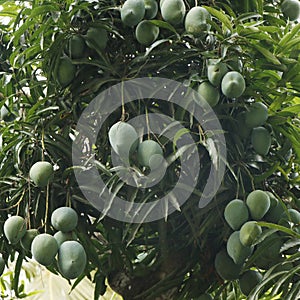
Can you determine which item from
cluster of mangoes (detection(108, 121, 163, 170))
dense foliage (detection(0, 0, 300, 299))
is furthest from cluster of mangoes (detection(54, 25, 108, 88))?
cluster of mangoes (detection(108, 121, 163, 170))

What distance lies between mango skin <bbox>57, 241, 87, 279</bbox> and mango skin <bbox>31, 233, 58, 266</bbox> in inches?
0.6

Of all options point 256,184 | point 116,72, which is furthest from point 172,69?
point 256,184

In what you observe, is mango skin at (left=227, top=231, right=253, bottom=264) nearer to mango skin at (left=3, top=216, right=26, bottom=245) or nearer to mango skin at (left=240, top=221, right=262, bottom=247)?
mango skin at (left=240, top=221, right=262, bottom=247)

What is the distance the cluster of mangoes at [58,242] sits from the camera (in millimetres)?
875

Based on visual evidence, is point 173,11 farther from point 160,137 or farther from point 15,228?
point 15,228

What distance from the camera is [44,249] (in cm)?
88

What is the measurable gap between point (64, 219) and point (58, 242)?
1.4 inches

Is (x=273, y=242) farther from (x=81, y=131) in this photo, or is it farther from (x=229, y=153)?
(x=81, y=131)

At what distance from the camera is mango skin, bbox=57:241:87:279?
872 millimetres

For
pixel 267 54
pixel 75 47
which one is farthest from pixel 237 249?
pixel 75 47

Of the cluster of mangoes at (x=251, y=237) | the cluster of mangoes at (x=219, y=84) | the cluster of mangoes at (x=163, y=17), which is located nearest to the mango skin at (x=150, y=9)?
the cluster of mangoes at (x=163, y=17)

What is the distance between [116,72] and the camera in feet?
3.22

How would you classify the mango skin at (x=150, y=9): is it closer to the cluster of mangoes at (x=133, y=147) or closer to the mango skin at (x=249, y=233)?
the cluster of mangoes at (x=133, y=147)

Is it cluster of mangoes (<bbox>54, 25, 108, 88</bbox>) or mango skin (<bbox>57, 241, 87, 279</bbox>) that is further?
cluster of mangoes (<bbox>54, 25, 108, 88</bbox>)
